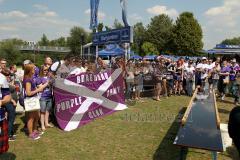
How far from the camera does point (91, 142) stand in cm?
682

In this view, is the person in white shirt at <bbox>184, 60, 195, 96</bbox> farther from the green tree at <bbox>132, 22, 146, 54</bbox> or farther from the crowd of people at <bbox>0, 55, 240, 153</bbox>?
the green tree at <bbox>132, 22, 146, 54</bbox>

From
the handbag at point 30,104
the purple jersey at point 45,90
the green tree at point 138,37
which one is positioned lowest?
the handbag at point 30,104

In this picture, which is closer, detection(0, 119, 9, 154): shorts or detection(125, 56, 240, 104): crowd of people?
detection(0, 119, 9, 154): shorts

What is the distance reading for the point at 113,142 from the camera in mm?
6840

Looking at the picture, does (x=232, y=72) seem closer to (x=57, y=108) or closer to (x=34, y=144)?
(x=57, y=108)

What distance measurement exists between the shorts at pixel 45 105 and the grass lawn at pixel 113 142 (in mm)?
572

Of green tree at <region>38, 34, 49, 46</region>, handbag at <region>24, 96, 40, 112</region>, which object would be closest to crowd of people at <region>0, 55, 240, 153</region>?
handbag at <region>24, 96, 40, 112</region>

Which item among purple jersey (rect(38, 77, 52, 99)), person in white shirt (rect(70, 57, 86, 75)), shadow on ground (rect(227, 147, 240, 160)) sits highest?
person in white shirt (rect(70, 57, 86, 75))

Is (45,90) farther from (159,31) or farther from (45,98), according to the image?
(159,31)

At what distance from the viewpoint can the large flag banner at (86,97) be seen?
8.05 metres

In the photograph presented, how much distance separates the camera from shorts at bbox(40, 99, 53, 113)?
7711 mm

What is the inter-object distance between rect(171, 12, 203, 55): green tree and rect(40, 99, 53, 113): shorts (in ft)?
166

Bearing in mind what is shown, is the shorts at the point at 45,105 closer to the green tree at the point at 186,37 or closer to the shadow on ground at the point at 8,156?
the shadow on ground at the point at 8,156

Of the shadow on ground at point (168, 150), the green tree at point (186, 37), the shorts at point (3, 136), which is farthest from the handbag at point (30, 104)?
the green tree at point (186, 37)
